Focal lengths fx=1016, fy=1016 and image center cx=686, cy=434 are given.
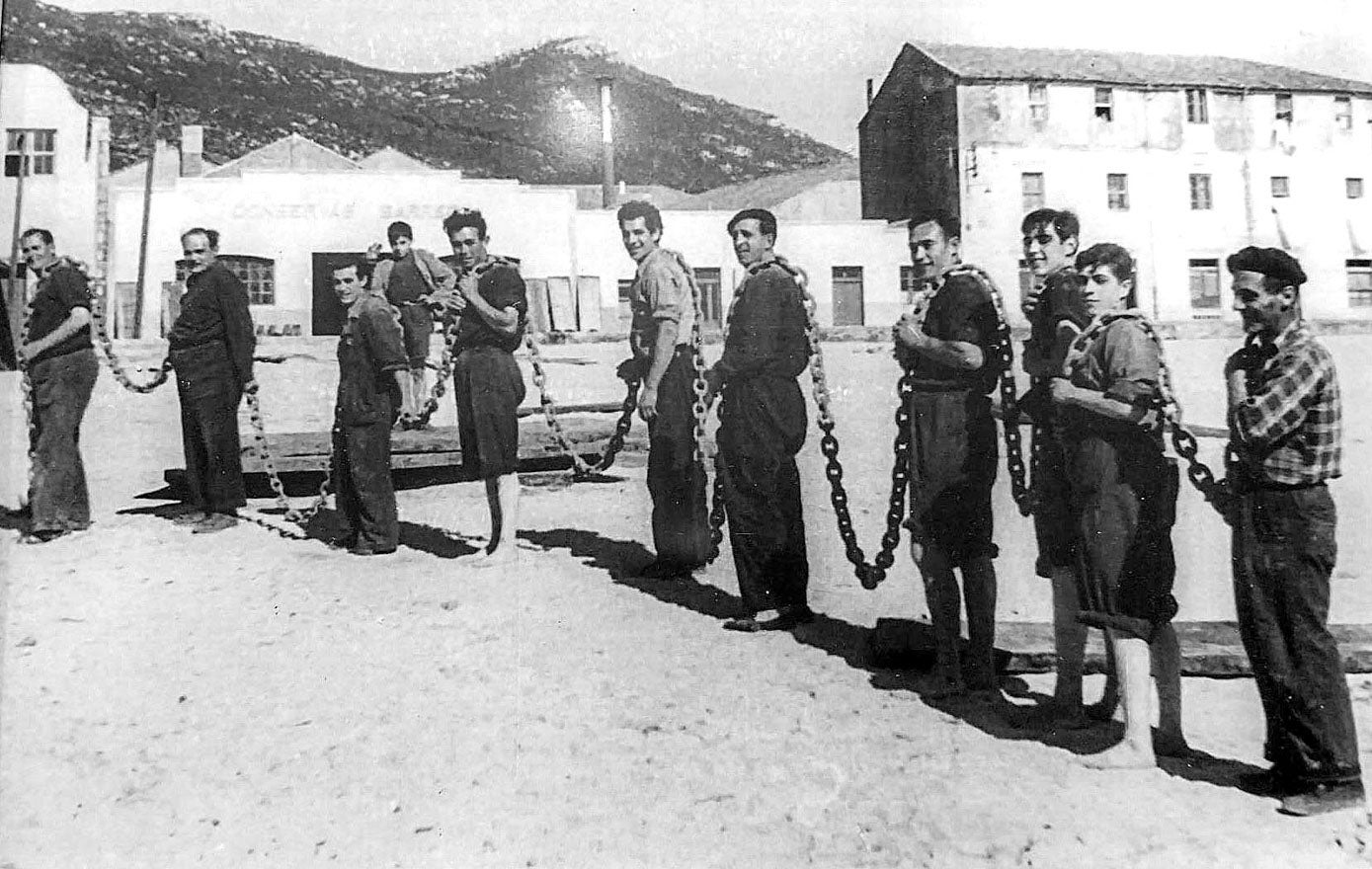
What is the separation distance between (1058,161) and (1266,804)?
2245 mm

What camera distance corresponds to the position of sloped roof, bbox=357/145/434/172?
3699 mm

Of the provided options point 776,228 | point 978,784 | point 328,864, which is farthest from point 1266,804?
point 328,864

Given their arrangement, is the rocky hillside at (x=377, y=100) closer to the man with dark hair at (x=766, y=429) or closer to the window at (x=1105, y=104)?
the man with dark hair at (x=766, y=429)

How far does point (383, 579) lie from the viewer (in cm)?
343

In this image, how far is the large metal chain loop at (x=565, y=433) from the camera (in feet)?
11.6

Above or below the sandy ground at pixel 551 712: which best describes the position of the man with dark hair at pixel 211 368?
above

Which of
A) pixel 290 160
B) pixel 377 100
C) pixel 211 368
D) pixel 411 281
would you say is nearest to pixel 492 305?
pixel 411 281

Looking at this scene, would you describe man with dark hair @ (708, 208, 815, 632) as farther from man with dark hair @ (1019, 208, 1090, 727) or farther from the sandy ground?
man with dark hair @ (1019, 208, 1090, 727)

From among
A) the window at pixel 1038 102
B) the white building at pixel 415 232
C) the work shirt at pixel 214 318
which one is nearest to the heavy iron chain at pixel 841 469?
the white building at pixel 415 232

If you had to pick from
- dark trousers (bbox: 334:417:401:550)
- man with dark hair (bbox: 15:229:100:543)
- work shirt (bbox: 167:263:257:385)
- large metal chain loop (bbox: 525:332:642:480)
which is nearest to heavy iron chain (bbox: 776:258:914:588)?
large metal chain loop (bbox: 525:332:642:480)

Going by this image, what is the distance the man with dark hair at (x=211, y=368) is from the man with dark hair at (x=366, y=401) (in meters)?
0.38

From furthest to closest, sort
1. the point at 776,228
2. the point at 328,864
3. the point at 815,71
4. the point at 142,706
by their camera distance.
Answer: the point at 815,71
the point at 776,228
the point at 142,706
the point at 328,864

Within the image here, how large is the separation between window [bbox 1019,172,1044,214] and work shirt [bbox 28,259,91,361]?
3284 millimetres

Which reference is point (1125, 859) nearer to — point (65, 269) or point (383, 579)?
point (383, 579)
